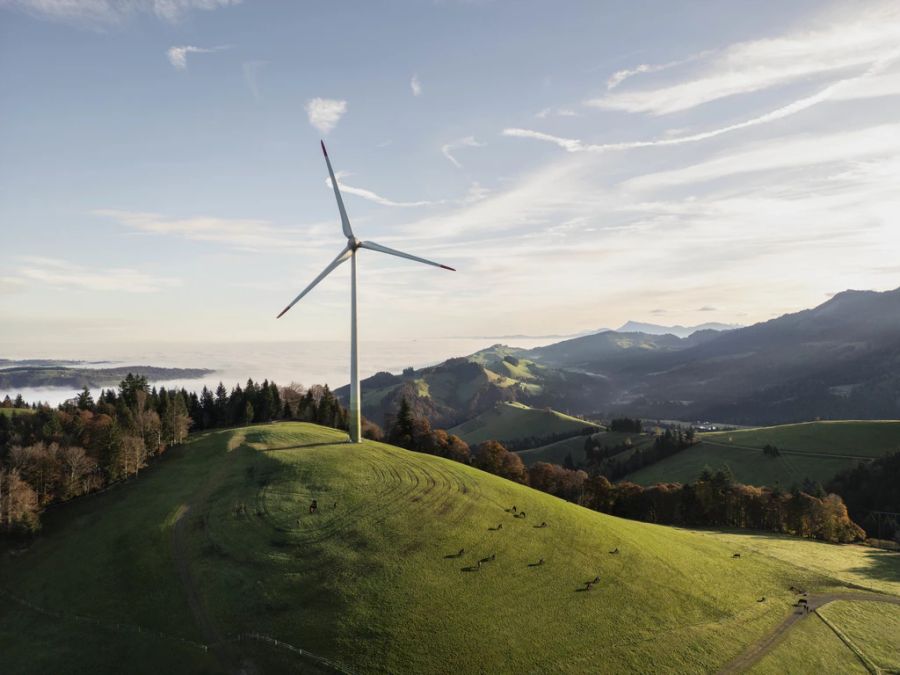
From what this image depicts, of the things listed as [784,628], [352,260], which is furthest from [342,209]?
[784,628]

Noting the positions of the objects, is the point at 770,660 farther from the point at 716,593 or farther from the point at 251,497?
the point at 251,497

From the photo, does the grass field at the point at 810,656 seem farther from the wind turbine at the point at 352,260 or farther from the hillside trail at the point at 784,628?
the wind turbine at the point at 352,260

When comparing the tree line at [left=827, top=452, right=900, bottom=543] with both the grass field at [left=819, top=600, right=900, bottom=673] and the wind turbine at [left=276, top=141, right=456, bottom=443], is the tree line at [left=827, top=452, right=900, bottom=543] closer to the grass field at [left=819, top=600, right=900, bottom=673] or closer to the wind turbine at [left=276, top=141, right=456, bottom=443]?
the grass field at [left=819, top=600, right=900, bottom=673]

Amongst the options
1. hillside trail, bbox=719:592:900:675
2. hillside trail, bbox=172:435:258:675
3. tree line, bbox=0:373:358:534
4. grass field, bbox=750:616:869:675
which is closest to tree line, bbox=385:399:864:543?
tree line, bbox=0:373:358:534

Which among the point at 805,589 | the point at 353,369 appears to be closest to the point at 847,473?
the point at 805,589

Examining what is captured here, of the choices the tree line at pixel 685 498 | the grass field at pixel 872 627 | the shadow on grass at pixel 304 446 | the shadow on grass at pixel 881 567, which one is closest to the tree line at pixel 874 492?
the tree line at pixel 685 498
